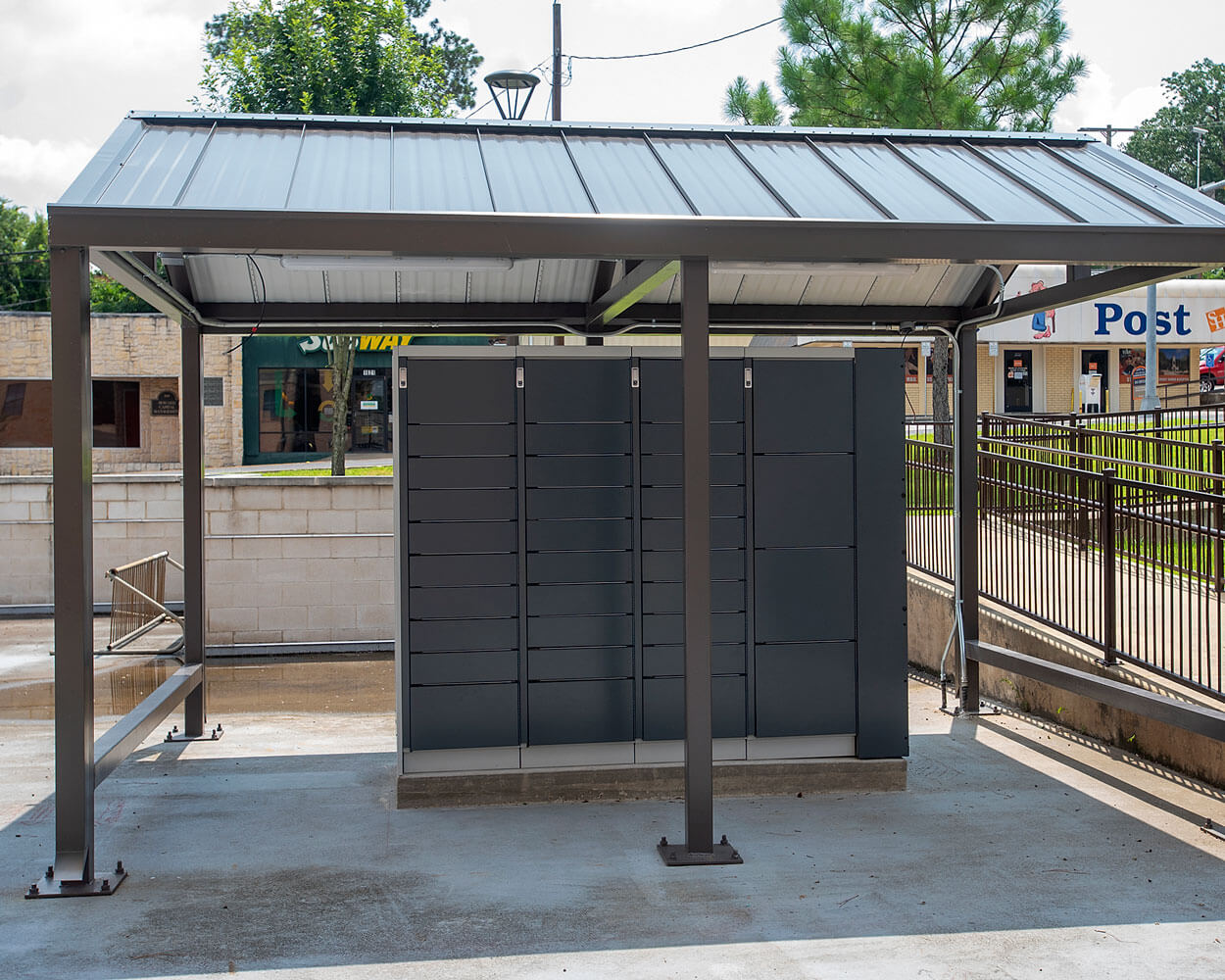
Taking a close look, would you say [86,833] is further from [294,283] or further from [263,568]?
[263,568]

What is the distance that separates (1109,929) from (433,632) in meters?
3.54

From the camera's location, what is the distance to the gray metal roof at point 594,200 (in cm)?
518

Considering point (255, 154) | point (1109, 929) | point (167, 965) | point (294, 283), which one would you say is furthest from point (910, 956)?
point (294, 283)

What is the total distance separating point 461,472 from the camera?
6598 millimetres

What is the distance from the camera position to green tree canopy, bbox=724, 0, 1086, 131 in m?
20.0

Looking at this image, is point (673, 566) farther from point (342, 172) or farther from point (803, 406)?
point (342, 172)

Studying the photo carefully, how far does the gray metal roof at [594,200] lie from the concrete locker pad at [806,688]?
6.92 ft

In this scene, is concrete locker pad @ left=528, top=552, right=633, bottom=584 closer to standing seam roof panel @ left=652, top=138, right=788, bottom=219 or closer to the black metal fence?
standing seam roof panel @ left=652, top=138, right=788, bottom=219

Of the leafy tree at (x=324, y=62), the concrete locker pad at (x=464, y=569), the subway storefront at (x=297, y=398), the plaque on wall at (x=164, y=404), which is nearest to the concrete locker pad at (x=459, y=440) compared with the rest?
the concrete locker pad at (x=464, y=569)

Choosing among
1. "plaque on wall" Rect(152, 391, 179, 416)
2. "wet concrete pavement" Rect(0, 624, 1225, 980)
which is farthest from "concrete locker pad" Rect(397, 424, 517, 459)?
"plaque on wall" Rect(152, 391, 179, 416)

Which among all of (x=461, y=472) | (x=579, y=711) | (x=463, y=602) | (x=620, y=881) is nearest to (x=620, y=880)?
(x=620, y=881)

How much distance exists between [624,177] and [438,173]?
0.92m

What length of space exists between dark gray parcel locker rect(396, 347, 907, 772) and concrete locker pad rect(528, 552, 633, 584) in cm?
1

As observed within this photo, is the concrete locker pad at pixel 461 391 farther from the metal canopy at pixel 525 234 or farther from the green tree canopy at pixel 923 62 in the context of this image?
the green tree canopy at pixel 923 62
